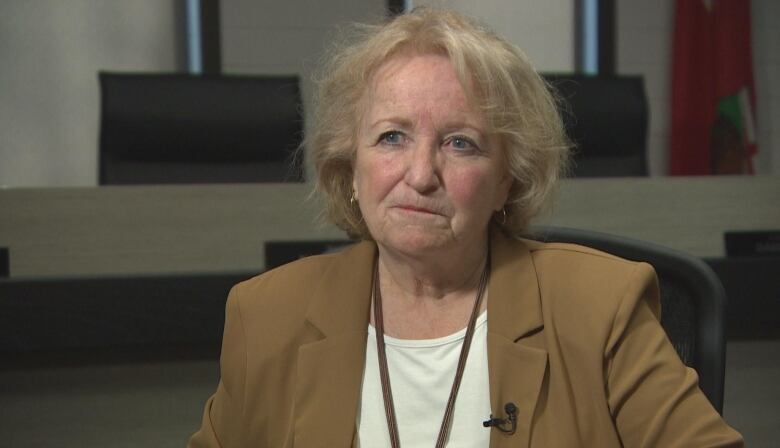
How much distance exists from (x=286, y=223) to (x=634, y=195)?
827 mm

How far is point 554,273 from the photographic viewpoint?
102 cm

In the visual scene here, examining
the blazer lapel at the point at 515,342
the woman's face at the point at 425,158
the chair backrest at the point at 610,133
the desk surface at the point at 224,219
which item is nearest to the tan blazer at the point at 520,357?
the blazer lapel at the point at 515,342

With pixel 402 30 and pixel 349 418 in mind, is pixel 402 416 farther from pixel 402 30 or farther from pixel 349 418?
pixel 402 30

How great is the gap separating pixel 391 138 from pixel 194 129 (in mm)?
1971

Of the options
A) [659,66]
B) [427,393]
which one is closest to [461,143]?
[427,393]

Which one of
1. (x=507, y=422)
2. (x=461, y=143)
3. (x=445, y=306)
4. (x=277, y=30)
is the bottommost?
(x=507, y=422)

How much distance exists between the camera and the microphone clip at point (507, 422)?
3.05 ft

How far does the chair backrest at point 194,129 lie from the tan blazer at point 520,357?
1.76 m

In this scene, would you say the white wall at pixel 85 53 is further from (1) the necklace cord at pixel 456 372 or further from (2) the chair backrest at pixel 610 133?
(1) the necklace cord at pixel 456 372

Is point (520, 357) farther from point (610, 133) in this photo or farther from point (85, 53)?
point (85, 53)

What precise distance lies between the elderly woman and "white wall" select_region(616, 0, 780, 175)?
14.2ft

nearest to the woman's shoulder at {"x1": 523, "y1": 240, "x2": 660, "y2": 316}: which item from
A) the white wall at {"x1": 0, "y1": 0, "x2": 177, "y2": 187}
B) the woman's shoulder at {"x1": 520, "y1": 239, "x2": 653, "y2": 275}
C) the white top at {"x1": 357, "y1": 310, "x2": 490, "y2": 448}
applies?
the woman's shoulder at {"x1": 520, "y1": 239, "x2": 653, "y2": 275}

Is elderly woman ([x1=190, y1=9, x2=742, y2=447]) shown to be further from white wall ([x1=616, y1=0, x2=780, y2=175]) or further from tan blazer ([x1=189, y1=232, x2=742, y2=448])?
white wall ([x1=616, y1=0, x2=780, y2=175])

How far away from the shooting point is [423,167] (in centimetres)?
95
